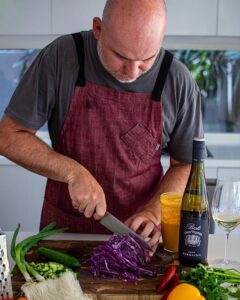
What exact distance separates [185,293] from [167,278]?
0.13 metres

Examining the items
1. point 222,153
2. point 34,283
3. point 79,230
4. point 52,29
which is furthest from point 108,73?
point 222,153

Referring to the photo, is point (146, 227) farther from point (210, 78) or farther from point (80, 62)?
point (210, 78)

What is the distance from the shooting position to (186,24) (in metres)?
2.88

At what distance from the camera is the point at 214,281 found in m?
1.14

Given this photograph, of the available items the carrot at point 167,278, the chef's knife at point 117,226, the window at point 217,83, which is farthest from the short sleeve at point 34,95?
the window at point 217,83

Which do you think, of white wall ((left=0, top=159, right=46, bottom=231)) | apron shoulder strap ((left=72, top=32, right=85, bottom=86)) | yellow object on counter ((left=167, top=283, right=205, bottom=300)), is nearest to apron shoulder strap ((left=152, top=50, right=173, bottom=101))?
apron shoulder strap ((left=72, top=32, right=85, bottom=86))

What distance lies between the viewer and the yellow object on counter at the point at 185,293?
107 cm

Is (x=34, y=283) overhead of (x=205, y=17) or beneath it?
beneath

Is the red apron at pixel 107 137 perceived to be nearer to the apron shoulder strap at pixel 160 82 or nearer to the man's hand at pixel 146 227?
the apron shoulder strap at pixel 160 82

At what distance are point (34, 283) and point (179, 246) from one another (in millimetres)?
394

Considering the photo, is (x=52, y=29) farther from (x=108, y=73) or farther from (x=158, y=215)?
(x=158, y=215)

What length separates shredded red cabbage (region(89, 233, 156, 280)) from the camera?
1267 mm

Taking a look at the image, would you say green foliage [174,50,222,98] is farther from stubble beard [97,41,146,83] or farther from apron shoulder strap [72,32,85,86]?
stubble beard [97,41,146,83]

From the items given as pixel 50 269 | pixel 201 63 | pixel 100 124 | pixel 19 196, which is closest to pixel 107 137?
pixel 100 124
